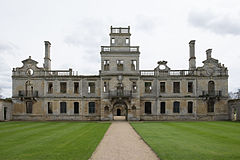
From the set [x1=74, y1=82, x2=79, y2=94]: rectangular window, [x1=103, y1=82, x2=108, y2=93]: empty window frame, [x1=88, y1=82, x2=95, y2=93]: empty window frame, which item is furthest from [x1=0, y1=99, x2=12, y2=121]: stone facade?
[x1=103, y1=82, x2=108, y2=93]: empty window frame

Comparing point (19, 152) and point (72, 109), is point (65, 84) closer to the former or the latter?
point (72, 109)

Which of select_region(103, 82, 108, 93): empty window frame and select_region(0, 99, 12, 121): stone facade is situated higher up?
select_region(103, 82, 108, 93): empty window frame

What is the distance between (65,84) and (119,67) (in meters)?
10.1

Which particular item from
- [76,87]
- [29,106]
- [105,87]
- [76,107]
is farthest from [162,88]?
[29,106]

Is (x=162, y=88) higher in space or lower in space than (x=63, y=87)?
lower

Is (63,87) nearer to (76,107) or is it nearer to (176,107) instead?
(76,107)

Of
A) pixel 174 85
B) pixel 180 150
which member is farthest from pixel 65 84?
pixel 180 150

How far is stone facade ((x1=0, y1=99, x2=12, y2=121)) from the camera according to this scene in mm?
32309

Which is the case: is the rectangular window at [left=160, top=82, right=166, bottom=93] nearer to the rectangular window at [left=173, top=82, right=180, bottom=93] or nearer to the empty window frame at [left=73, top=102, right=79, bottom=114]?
the rectangular window at [left=173, top=82, right=180, bottom=93]

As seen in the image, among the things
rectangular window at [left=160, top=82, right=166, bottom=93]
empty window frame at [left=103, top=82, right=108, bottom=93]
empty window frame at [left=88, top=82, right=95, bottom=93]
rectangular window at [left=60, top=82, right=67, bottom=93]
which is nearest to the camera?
empty window frame at [left=103, top=82, right=108, bottom=93]

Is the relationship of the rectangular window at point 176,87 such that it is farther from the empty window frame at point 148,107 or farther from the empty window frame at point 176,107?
the empty window frame at point 148,107

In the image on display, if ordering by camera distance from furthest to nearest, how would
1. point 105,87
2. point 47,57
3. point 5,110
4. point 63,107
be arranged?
point 47,57 → point 63,107 → point 105,87 → point 5,110

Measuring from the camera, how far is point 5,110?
111 ft

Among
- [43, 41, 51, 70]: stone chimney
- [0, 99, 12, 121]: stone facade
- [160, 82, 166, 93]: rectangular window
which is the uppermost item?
[43, 41, 51, 70]: stone chimney
